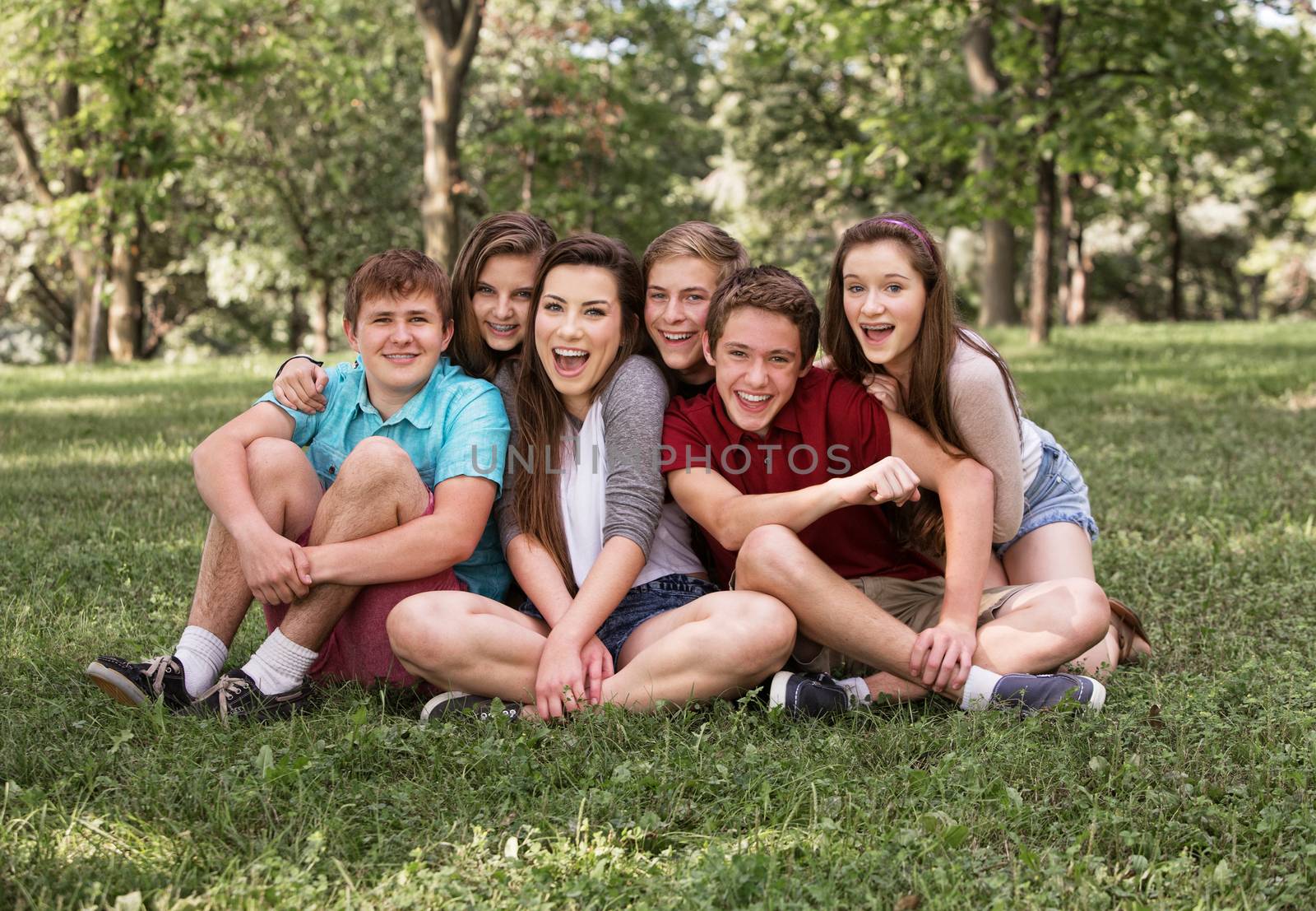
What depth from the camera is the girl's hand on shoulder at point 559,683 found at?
127 inches

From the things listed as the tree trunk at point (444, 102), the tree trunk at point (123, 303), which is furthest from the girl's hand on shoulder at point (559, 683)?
the tree trunk at point (123, 303)

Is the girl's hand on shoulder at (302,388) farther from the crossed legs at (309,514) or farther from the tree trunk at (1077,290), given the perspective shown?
the tree trunk at (1077,290)

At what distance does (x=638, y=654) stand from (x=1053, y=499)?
1503mm

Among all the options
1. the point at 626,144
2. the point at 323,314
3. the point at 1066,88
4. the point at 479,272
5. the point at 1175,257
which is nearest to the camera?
the point at 479,272

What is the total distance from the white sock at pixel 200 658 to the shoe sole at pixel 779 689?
154cm

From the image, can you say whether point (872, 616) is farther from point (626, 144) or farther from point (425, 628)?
point (626, 144)

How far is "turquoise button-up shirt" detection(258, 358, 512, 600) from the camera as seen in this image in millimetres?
3469

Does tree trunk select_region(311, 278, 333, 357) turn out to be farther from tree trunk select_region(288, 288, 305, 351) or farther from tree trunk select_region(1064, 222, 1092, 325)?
Result: tree trunk select_region(1064, 222, 1092, 325)

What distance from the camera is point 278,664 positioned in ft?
11.0

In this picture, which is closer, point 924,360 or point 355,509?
point 355,509

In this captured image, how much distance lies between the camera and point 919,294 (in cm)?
348

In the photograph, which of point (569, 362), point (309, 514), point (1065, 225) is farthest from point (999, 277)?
point (309, 514)

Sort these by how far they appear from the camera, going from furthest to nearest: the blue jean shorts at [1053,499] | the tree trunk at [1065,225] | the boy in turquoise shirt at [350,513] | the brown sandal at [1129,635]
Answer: the tree trunk at [1065,225]
the blue jean shorts at [1053,499]
the brown sandal at [1129,635]
the boy in turquoise shirt at [350,513]

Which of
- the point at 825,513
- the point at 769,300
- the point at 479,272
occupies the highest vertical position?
the point at 479,272
